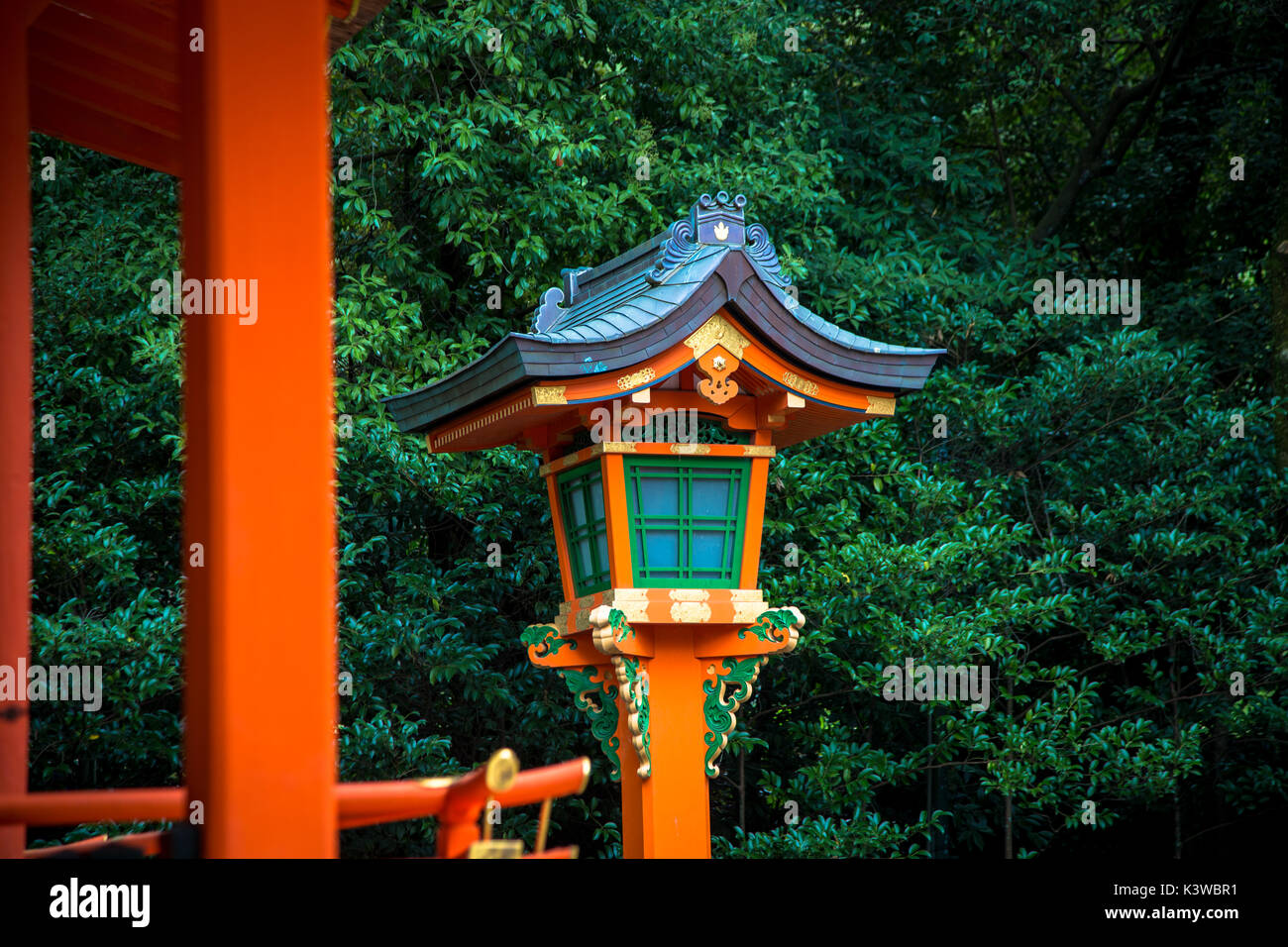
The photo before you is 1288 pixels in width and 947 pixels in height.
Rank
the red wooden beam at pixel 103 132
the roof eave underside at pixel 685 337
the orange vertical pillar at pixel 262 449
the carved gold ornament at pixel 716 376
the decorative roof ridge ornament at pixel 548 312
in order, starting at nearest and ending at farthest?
the orange vertical pillar at pixel 262 449, the red wooden beam at pixel 103 132, the roof eave underside at pixel 685 337, the carved gold ornament at pixel 716 376, the decorative roof ridge ornament at pixel 548 312

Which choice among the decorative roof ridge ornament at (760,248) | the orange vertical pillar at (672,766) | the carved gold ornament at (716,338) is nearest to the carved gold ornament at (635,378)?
the carved gold ornament at (716,338)

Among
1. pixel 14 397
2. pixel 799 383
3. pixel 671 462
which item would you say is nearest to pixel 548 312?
pixel 671 462

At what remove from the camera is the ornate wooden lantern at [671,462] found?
18.6ft

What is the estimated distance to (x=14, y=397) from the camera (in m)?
3.51

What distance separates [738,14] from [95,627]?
19.2 ft

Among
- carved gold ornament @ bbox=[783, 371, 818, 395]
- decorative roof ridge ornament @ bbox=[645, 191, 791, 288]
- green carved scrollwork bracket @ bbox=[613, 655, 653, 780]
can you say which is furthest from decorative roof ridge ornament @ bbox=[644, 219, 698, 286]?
green carved scrollwork bracket @ bbox=[613, 655, 653, 780]

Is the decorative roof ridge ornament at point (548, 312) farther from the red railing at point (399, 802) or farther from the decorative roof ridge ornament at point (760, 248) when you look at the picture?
the red railing at point (399, 802)

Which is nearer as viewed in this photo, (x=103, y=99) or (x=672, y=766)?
(x=103, y=99)

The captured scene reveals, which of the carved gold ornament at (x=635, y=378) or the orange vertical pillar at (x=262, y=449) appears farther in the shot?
the carved gold ornament at (x=635, y=378)

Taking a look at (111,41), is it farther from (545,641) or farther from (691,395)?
(545,641)

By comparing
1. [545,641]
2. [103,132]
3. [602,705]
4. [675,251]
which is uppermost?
[675,251]

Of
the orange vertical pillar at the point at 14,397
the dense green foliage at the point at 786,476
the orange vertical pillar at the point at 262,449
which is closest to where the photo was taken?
the orange vertical pillar at the point at 262,449

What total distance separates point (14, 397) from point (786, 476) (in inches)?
221
